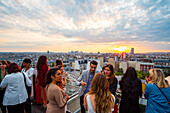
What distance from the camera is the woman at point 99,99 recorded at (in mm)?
1092

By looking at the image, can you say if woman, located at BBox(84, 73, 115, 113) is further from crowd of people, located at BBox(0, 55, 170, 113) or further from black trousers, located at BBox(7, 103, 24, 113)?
black trousers, located at BBox(7, 103, 24, 113)

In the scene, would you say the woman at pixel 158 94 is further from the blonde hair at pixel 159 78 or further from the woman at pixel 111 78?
the woman at pixel 111 78

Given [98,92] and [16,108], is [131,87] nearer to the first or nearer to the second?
[98,92]

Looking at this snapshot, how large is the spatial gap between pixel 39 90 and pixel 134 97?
2.45m

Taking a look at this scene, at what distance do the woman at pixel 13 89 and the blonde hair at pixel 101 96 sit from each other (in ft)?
4.79

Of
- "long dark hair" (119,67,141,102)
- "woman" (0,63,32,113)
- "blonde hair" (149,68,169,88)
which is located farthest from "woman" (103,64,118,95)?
"woman" (0,63,32,113)

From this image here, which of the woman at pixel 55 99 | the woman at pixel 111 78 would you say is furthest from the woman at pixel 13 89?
the woman at pixel 111 78

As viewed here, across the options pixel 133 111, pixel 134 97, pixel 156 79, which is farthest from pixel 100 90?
pixel 156 79

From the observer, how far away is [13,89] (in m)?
1.60

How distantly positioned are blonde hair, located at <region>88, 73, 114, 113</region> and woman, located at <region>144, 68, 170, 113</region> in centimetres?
85

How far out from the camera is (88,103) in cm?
115

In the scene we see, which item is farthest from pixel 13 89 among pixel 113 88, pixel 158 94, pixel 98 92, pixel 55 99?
pixel 158 94

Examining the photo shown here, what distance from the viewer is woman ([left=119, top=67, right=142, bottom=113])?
1.56m

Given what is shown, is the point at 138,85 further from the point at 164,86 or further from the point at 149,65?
the point at 149,65
